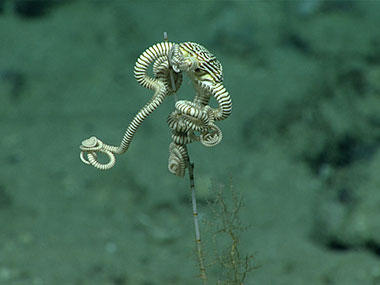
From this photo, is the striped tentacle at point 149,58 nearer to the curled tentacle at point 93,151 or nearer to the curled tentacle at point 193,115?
the curled tentacle at point 193,115

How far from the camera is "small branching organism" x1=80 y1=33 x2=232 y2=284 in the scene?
101 inches

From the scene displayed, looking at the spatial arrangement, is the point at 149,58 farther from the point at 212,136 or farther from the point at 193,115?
the point at 212,136

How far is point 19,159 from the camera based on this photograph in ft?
22.0

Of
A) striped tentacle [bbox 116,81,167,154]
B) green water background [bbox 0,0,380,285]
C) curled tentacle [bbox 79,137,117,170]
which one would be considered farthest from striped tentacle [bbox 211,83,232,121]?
green water background [bbox 0,0,380,285]

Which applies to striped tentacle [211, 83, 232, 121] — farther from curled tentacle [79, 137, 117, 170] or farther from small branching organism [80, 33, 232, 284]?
curled tentacle [79, 137, 117, 170]

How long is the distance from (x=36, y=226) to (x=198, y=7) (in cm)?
357

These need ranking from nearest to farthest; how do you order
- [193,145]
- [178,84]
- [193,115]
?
1. [193,115]
2. [178,84]
3. [193,145]

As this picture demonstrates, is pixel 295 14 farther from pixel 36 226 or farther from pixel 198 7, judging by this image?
pixel 36 226

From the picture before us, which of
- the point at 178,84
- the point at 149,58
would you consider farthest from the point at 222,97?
the point at 149,58

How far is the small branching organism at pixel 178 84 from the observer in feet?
8.45

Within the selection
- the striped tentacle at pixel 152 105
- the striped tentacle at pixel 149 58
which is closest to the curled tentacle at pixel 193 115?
the striped tentacle at pixel 152 105

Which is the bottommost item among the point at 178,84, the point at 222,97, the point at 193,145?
the point at 222,97

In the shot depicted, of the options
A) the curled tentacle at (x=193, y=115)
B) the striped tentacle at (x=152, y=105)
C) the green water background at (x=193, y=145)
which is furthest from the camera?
the green water background at (x=193, y=145)

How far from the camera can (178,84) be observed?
276cm
